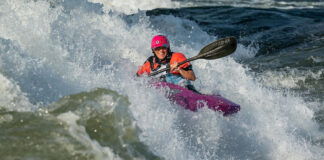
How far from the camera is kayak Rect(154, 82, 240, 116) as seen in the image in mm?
5191

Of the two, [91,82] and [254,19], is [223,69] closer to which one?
[91,82]

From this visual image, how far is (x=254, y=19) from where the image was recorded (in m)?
14.1

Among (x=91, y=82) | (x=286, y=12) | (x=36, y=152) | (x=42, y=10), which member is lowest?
(x=286, y=12)

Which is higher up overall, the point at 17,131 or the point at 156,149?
the point at 17,131

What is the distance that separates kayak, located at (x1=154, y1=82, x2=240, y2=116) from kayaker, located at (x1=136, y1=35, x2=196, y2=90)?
300mm

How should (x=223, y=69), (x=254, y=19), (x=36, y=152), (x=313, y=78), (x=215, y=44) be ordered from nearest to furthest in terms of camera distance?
1. (x=36, y=152)
2. (x=215, y=44)
3. (x=313, y=78)
4. (x=223, y=69)
5. (x=254, y=19)

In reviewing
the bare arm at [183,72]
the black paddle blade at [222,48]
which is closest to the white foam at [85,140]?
the bare arm at [183,72]

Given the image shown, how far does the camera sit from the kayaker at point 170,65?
5637mm

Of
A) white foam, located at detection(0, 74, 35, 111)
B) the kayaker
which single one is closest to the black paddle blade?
the kayaker

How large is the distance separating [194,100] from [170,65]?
27.6 inches

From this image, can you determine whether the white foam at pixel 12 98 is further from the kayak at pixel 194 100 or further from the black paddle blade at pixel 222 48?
the black paddle blade at pixel 222 48

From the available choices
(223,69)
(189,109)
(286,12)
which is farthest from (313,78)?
(286,12)

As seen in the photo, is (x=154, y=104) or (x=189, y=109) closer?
(x=154, y=104)

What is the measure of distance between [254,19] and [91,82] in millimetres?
10759
